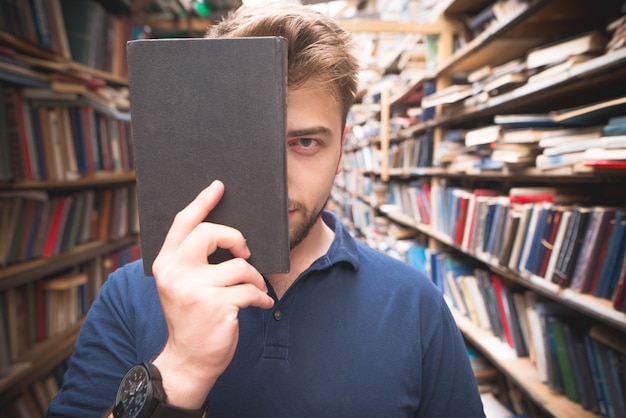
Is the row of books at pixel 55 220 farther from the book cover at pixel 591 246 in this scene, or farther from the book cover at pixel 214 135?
the book cover at pixel 591 246

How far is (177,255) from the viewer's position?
0.44 meters

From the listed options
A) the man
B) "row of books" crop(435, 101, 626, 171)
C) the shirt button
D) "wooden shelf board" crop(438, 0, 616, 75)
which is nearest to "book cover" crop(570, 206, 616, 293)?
"row of books" crop(435, 101, 626, 171)

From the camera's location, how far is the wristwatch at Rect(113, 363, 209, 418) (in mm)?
451

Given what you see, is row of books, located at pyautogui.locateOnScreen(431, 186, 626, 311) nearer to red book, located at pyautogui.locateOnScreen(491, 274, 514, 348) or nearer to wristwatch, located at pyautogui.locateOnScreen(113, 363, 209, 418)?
red book, located at pyautogui.locateOnScreen(491, 274, 514, 348)

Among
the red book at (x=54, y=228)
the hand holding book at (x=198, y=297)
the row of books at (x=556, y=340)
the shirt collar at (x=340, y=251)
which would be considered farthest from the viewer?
the red book at (x=54, y=228)

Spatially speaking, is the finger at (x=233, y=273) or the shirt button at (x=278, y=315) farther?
the shirt button at (x=278, y=315)

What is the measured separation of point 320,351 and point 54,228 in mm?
1648

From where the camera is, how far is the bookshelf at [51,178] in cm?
143

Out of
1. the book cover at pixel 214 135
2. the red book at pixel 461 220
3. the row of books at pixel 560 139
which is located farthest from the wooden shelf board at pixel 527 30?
the book cover at pixel 214 135

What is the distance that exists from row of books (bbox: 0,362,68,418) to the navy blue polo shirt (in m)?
1.20

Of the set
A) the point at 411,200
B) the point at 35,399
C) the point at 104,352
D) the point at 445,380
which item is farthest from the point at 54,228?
the point at 411,200

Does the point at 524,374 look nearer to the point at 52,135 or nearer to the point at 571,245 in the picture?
the point at 571,245

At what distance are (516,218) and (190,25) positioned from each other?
223 centimetres

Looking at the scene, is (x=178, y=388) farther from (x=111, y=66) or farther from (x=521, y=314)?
(x=111, y=66)
